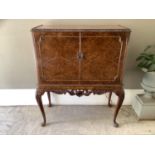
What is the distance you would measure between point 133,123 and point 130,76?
1.74ft

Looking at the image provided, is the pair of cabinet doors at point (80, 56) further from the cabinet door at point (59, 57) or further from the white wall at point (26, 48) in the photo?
the white wall at point (26, 48)

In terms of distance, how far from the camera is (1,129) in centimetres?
194

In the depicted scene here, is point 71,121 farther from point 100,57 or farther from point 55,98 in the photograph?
point 100,57

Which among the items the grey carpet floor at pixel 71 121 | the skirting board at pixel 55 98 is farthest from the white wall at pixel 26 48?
the grey carpet floor at pixel 71 121

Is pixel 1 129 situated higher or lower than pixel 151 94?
lower

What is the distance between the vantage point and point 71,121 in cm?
208

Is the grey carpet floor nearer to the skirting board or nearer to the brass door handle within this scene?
the skirting board

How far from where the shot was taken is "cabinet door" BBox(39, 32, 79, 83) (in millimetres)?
1624

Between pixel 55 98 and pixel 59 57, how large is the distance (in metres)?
0.78

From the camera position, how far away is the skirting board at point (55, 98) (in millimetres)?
2295

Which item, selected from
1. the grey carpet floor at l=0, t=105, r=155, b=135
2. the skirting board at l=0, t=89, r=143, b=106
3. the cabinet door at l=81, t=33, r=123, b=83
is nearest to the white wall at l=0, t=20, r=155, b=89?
the skirting board at l=0, t=89, r=143, b=106
